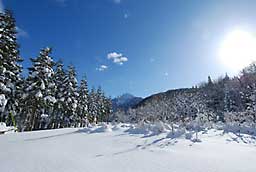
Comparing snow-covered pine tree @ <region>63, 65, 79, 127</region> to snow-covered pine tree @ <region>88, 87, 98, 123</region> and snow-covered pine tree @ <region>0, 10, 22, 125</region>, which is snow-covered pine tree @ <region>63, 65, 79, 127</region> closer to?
snow-covered pine tree @ <region>0, 10, 22, 125</region>

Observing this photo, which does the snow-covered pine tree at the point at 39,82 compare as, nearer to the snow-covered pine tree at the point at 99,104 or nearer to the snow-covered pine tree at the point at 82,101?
the snow-covered pine tree at the point at 82,101

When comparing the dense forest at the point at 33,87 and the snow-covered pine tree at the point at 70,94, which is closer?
the dense forest at the point at 33,87

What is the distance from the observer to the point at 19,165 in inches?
190

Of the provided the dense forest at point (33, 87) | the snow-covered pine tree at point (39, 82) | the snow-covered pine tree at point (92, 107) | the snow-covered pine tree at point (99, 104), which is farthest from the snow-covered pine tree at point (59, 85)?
the snow-covered pine tree at point (99, 104)

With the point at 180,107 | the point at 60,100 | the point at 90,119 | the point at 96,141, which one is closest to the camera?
the point at 96,141

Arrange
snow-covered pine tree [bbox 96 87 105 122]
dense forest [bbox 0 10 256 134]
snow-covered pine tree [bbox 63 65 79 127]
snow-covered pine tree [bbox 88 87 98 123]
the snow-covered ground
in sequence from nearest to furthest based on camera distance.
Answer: the snow-covered ground
dense forest [bbox 0 10 256 134]
snow-covered pine tree [bbox 63 65 79 127]
snow-covered pine tree [bbox 88 87 98 123]
snow-covered pine tree [bbox 96 87 105 122]

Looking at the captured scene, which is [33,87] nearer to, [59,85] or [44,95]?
[44,95]

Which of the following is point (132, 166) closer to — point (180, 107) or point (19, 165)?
point (19, 165)

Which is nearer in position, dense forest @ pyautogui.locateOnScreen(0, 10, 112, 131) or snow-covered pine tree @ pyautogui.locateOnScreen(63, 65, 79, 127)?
dense forest @ pyautogui.locateOnScreen(0, 10, 112, 131)

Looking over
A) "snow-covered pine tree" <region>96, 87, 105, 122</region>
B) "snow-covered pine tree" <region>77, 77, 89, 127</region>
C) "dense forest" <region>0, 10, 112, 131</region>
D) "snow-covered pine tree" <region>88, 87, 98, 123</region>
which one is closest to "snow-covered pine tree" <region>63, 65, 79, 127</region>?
"dense forest" <region>0, 10, 112, 131</region>

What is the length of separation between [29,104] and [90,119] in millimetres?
24555

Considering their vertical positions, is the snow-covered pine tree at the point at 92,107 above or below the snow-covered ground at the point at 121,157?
above

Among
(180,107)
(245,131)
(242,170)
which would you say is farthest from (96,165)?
(180,107)

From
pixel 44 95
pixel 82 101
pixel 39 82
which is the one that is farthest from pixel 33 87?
pixel 82 101
